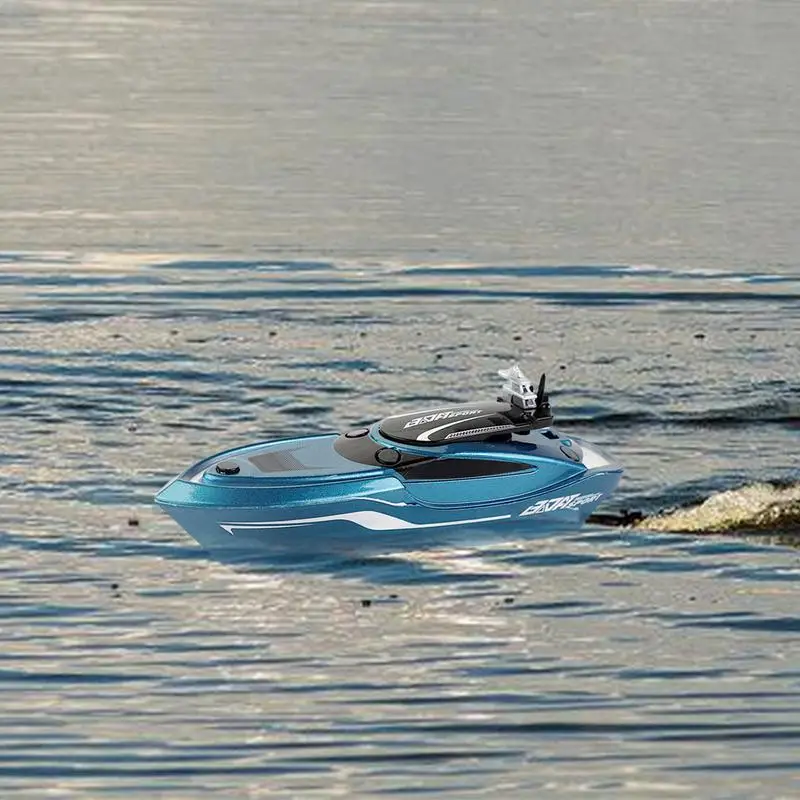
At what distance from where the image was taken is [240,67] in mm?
77875

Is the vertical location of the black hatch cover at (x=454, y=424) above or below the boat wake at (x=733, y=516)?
above

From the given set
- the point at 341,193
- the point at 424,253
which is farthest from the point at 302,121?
the point at 424,253

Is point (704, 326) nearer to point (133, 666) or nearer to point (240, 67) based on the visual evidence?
point (133, 666)

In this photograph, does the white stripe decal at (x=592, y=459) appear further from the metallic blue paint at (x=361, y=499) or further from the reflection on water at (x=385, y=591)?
the reflection on water at (x=385, y=591)

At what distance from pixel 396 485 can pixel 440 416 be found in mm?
945

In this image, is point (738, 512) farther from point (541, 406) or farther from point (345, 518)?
point (345, 518)

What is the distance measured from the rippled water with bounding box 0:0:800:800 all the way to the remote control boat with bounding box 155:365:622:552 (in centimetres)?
42

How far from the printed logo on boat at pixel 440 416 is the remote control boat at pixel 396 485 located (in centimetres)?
2

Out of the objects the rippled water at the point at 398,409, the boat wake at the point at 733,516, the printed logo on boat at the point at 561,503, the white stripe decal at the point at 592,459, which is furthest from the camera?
the white stripe decal at the point at 592,459

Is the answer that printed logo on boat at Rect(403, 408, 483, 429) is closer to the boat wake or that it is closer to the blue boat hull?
the blue boat hull

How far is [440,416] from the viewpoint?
28.0 m

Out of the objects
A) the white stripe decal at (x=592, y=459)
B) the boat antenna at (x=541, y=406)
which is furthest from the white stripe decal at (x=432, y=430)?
the white stripe decal at (x=592, y=459)

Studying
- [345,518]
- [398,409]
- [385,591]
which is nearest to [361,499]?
[345,518]

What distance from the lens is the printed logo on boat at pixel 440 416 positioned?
28.0m
